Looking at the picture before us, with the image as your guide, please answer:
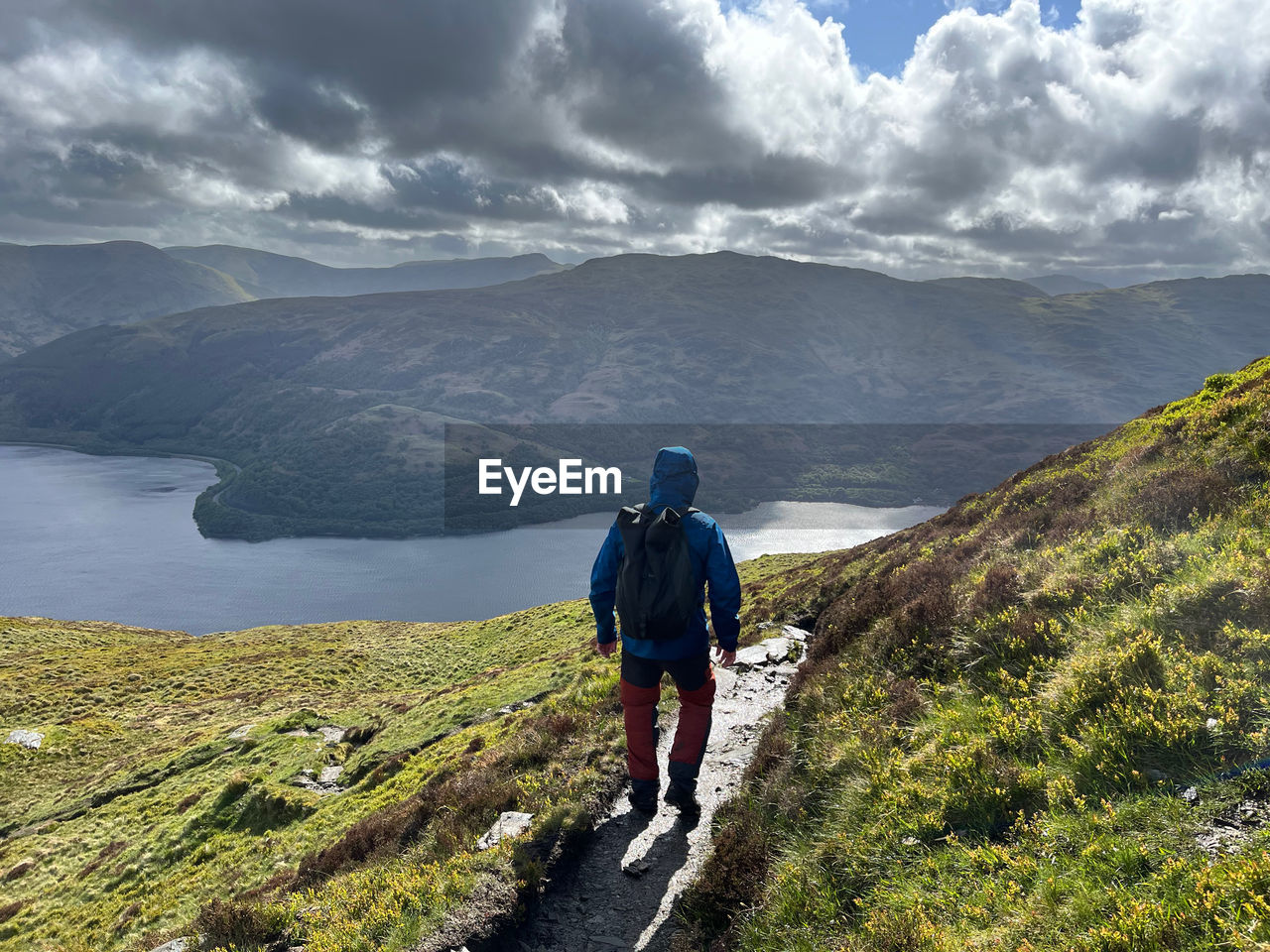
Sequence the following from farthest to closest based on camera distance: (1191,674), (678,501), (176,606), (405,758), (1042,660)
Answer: (176,606), (405,758), (678,501), (1042,660), (1191,674)

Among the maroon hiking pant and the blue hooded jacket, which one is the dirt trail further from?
the blue hooded jacket

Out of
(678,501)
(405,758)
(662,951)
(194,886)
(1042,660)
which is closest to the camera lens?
(662,951)

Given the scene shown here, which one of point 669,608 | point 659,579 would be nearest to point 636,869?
point 669,608

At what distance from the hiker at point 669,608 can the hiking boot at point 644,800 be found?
2cm

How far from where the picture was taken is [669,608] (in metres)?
6.46

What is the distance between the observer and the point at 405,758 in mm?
19094

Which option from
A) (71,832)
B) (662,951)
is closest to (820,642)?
(662,951)

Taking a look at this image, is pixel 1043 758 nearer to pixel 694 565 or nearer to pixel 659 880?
pixel 694 565

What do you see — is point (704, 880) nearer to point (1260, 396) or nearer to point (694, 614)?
point (694, 614)

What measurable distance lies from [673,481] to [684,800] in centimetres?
383

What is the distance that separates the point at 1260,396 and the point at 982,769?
1038cm

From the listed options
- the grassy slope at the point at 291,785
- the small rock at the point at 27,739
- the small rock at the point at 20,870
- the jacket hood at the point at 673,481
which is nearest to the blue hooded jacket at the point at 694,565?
the jacket hood at the point at 673,481

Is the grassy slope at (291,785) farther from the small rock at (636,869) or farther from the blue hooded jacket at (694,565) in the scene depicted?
the blue hooded jacket at (694,565)

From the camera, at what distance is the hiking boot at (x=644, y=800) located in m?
7.42
